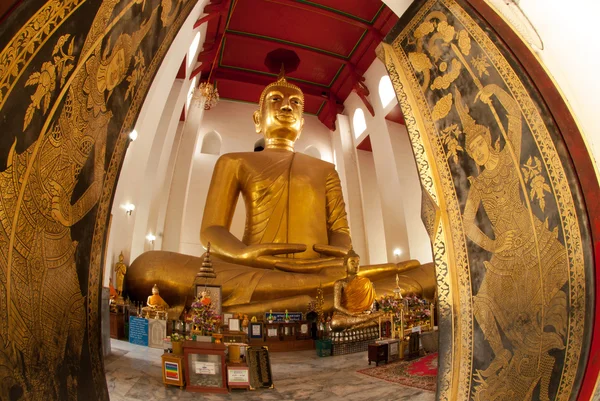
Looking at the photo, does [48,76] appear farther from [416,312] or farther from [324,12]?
[324,12]

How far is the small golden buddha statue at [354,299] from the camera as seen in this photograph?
4.16 m

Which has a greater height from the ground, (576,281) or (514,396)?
(576,281)

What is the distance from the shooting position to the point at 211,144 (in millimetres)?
10289

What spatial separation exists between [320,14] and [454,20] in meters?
6.68

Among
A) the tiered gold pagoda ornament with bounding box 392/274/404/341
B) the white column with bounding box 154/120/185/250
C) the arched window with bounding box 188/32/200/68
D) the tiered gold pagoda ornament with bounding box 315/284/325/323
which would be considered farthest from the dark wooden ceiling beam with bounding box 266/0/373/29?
the tiered gold pagoda ornament with bounding box 315/284/325/323

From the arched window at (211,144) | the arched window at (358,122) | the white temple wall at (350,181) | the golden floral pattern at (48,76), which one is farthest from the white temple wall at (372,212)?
the golden floral pattern at (48,76)

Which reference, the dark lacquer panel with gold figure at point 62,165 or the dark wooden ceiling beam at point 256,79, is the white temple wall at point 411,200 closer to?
the dark wooden ceiling beam at point 256,79

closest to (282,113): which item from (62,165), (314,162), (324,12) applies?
(314,162)

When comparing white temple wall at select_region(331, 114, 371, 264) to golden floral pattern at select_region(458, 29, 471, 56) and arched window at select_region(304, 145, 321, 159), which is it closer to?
arched window at select_region(304, 145, 321, 159)

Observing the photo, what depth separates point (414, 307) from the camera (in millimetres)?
4414

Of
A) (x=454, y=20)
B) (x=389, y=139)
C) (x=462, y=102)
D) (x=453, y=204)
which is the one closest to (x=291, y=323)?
(x=453, y=204)

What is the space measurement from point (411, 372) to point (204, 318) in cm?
158

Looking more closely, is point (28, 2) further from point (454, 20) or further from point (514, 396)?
point (514, 396)

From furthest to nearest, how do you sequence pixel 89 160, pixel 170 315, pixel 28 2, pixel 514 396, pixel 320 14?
pixel 320 14 → pixel 170 315 → pixel 514 396 → pixel 89 160 → pixel 28 2
